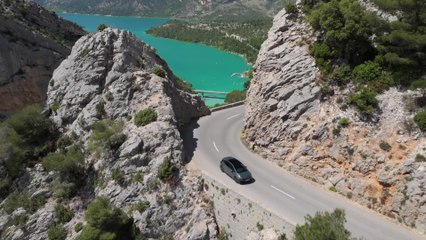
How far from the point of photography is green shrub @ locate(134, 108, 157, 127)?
34.2 metres

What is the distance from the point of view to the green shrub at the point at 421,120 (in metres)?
25.3

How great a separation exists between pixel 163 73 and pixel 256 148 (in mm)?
13816

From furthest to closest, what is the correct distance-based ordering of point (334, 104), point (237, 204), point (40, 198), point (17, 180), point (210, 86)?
point (210, 86) → point (17, 180) → point (40, 198) → point (334, 104) → point (237, 204)

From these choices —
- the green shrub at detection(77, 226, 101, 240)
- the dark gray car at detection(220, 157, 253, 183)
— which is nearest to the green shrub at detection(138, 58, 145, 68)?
the dark gray car at detection(220, 157, 253, 183)

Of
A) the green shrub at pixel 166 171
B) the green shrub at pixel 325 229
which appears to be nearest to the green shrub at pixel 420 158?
the green shrub at pixel 325 229

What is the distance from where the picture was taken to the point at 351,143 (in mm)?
28078

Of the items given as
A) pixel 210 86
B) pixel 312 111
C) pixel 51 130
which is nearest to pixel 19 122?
pixel 51 130

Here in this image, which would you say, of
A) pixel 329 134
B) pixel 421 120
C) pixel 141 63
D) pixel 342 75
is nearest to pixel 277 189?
pixel 329 134

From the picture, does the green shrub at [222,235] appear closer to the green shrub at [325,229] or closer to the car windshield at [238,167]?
the car windshield at [238,167]

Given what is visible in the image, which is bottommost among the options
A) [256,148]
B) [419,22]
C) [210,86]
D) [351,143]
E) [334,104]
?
[210,86]

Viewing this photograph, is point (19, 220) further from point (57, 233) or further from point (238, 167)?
point (238, 167)

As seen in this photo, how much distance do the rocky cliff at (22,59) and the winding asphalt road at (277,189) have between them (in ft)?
105

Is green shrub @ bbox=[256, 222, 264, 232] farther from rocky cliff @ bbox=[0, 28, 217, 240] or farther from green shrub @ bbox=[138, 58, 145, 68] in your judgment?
green shrub @ bbox=[138, 58, 145, 68]

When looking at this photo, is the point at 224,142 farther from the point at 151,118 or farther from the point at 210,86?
the point at 210,86
